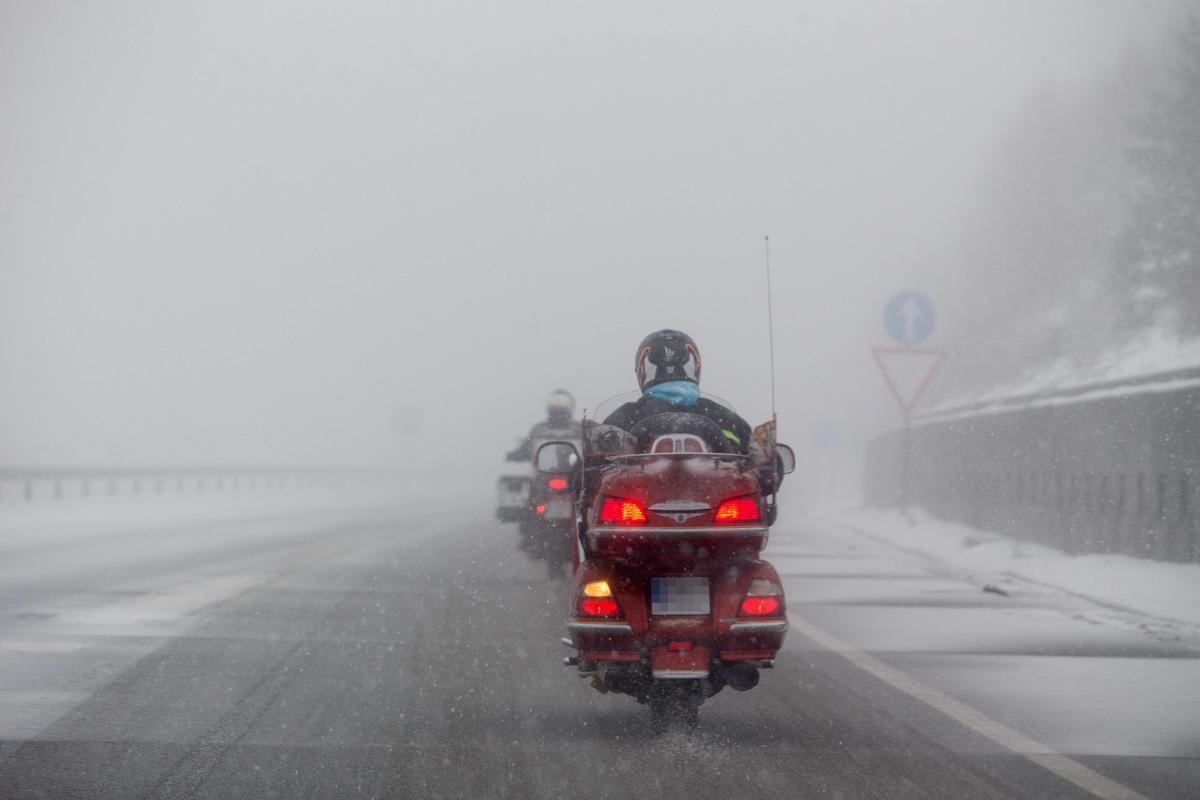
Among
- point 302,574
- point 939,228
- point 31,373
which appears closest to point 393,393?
point 31,373

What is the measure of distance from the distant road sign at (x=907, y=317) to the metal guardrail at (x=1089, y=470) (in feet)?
5.56

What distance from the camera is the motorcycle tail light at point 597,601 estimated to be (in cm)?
591

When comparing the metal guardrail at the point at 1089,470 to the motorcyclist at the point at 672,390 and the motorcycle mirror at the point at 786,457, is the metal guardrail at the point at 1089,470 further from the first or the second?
the motorcyclist at the point at 672,390

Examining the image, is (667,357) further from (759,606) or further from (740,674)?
(740,674)

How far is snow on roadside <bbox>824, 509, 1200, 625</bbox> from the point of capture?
35.5 feet

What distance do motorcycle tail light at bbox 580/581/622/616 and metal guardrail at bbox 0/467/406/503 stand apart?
25.1 m

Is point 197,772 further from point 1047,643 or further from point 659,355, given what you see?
point 1047,643

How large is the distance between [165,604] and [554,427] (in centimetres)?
604

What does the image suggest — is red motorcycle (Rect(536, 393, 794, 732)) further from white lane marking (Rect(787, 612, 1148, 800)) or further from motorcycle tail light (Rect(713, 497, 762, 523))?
white lane marking (Rect(787, 612, 1148, 800))

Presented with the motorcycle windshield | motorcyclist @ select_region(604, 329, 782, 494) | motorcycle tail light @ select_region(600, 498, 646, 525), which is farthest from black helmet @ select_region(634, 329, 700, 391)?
motorcycle tail light @ select_region(600, 498, 646, 525)

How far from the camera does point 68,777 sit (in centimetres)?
498

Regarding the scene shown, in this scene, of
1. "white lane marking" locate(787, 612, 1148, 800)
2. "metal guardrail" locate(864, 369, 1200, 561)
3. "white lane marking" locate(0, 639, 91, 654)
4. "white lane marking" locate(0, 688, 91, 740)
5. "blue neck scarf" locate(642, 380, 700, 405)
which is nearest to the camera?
"white lane marking" locate(787, 612, 1148, 800)

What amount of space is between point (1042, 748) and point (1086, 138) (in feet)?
167

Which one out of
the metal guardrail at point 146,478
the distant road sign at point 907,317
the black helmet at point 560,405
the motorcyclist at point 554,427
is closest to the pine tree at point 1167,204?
the distant road sign at point 907,317
